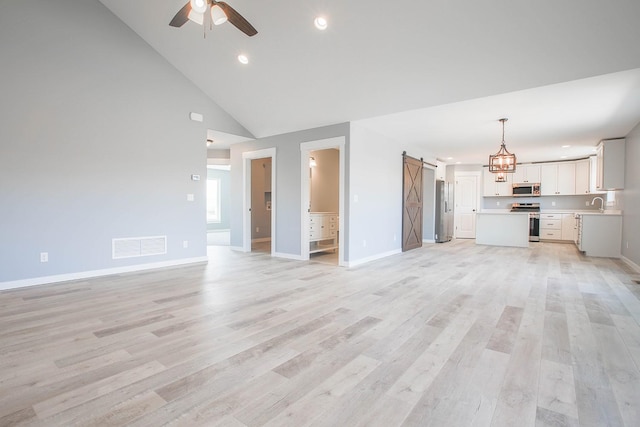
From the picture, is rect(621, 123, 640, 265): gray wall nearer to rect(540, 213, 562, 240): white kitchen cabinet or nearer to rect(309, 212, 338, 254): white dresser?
rect(540, 213, 562, 240): white kitchen cabinet

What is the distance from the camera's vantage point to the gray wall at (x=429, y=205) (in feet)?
30.6

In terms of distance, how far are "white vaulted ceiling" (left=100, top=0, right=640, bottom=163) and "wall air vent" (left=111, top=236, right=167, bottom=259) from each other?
2854 mm

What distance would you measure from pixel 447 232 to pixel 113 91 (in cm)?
902

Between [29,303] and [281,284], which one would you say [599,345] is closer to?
[281,284]

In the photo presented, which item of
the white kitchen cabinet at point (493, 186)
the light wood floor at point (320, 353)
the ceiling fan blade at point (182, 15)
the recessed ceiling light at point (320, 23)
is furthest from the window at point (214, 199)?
the white kitchen cabinet at point (493, 186)

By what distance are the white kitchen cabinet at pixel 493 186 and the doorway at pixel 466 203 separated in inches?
13.1

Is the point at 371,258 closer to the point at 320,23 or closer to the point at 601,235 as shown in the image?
the point at 320,23

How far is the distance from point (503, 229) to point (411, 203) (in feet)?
9.03

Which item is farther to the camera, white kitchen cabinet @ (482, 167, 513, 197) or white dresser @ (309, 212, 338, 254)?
white kitchen cabinet @ (482, 167, 513, 197)

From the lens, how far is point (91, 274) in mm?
4617

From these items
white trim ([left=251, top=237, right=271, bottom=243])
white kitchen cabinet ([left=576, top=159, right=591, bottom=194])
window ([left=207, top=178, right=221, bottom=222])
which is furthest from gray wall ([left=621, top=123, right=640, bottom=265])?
window ([left=207, top=178, right=221, bottom=222])

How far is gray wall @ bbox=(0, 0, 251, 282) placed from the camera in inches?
158

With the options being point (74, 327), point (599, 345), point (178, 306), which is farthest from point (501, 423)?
point (74, 327)

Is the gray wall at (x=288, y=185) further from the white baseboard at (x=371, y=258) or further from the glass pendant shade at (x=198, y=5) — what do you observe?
the glass pendant shade at (x=198, y=5)
